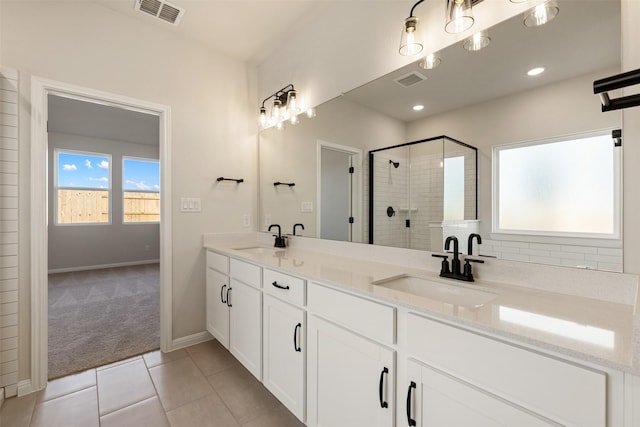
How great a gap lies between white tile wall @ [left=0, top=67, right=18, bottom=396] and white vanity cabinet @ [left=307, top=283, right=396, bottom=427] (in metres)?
1.91

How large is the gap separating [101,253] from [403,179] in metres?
6.32

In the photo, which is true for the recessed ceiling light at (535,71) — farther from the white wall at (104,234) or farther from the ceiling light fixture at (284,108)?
the white wall at (104,234)

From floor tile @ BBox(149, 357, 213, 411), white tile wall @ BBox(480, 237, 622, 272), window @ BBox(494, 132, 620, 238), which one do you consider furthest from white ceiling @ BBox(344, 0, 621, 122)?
floor tile @ BBox(149, 357, 213, 411)

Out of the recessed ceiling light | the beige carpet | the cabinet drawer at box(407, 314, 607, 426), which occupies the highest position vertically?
the recessed ceiling light

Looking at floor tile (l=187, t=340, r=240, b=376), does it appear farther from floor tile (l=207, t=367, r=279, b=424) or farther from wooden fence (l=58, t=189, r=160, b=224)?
wooden fence (l=58, t=189, r=160, b=224)

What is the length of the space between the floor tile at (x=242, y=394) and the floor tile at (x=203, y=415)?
0.04 m

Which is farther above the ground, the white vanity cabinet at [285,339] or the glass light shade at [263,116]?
the glass light shade at [263,116]

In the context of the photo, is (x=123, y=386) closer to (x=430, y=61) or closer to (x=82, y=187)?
(x=430, y=61)

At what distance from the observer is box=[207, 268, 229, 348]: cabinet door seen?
85.0 inches

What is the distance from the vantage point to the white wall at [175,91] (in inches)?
70.9

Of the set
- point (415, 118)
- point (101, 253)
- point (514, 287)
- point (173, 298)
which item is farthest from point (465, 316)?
point (101, 253)

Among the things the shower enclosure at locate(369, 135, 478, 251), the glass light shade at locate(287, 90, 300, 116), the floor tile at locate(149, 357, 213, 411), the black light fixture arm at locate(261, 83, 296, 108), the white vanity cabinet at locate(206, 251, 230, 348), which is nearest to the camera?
the shower enclosure at locate(369, 135, 478, 251)

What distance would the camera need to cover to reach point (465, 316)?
2.76 feet

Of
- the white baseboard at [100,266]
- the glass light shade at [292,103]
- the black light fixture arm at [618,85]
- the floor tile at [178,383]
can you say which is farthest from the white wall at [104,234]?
the black light fixture arm at [618,85]
